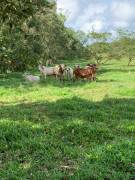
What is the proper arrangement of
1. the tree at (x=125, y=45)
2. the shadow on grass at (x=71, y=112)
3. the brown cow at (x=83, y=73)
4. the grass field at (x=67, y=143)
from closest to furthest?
the grass field at (x=67, y=143) < the shadow on grass at (x=71, y=112) < the brown cow at (x=83, y=73) < the tree at (x=125, y=45)

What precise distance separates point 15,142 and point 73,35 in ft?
234

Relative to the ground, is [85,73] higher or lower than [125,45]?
lower

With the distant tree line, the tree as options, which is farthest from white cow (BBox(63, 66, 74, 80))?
the tree

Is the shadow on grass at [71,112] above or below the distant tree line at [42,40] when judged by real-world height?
below

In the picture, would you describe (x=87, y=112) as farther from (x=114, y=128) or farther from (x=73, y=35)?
(x=73, y=35)

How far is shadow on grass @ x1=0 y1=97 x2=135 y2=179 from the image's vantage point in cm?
895

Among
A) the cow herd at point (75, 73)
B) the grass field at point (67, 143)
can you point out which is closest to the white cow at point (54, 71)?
the cow herd at point (75, 73)

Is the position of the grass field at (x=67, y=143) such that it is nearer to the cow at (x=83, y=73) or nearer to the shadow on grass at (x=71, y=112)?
the shadow on grass at (x=71, y=112)

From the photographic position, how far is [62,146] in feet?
35.2

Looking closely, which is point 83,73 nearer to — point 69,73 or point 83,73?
point 83,73

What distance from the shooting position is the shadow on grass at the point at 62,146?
8953 millimetres

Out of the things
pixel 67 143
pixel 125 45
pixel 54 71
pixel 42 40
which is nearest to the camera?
pixel 67 143

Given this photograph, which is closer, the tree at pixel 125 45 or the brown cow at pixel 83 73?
the brown cow at pixel 83 73

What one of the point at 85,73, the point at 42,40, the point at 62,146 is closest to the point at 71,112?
the point at 62,146
